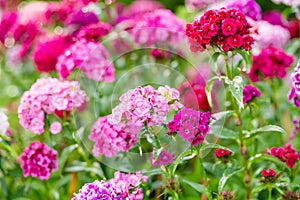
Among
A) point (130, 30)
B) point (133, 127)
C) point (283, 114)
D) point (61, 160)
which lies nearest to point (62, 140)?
point (61, 160)

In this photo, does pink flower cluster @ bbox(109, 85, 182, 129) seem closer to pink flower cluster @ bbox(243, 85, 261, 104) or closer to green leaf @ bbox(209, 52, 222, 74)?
green leaf @ bbox(209, 52, 222, 74)

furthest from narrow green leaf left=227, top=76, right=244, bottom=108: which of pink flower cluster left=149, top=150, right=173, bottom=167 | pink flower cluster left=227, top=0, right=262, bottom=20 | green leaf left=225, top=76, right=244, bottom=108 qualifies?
pink flower cluster left=227, top=0, right=262, bottom=20

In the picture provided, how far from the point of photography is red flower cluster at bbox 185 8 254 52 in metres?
2.18

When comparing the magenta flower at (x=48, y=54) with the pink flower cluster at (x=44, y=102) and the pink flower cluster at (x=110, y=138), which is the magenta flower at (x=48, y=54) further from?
the pink flower cluster at (x=110, y=138)

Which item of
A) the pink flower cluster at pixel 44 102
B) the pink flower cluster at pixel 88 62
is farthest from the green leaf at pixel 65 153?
the pink flower cluster at pixel 88 62

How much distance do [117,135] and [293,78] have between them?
25.7 inches

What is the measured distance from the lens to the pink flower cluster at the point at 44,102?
8.36 ft

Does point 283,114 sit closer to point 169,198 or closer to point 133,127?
point 169,198

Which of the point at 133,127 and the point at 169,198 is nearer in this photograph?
the point at 133,127

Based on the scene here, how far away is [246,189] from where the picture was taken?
2656 millimetres

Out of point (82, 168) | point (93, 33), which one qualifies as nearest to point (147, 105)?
point (82, 168)

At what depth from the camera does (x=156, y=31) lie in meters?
3.00

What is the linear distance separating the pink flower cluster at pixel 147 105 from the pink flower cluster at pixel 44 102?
15.6 inches

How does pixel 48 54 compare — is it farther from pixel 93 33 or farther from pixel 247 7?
pixel 247 7
